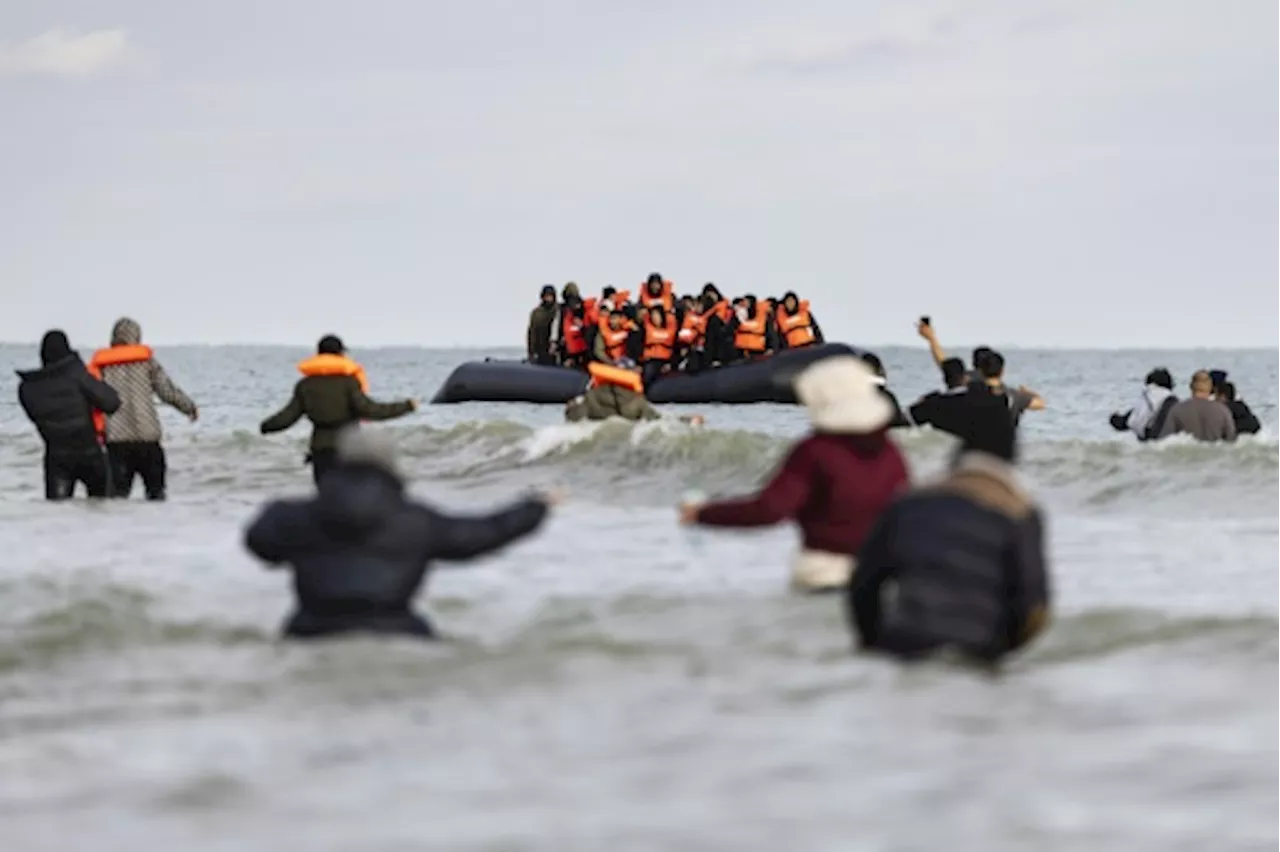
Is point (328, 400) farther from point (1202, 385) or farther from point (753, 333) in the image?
point (753, 333)

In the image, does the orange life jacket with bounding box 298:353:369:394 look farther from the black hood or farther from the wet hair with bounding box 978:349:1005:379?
the black hood

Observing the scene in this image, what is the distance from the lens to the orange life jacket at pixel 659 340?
115ft

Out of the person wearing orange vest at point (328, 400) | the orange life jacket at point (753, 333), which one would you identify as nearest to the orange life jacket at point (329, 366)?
the person wearing orange vest at point (328, 400)

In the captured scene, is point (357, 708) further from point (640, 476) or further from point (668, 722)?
point (640, 476)

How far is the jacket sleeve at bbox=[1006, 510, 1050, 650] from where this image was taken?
25.9 ft

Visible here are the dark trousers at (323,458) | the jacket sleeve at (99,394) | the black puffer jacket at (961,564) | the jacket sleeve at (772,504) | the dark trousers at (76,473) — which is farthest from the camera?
the dark trousers at (76,473)

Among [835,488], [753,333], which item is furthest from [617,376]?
[753,333]

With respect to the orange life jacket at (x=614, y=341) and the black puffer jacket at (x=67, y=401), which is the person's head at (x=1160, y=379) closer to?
the black puffer jacket at (x=67, y=401)

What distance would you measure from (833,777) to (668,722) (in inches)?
39.3

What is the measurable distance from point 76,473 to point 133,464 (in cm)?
43

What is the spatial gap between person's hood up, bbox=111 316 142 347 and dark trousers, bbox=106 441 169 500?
2.33 ft

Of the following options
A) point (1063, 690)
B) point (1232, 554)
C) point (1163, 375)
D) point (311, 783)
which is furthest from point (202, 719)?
point (1163, 375)

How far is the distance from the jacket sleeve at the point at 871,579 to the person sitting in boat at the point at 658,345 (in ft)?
87.9

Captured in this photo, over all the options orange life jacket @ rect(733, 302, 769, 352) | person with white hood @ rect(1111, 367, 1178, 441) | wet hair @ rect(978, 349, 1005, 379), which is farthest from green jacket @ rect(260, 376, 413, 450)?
orange life jacket @ rect(733, 302, 769, 352)
